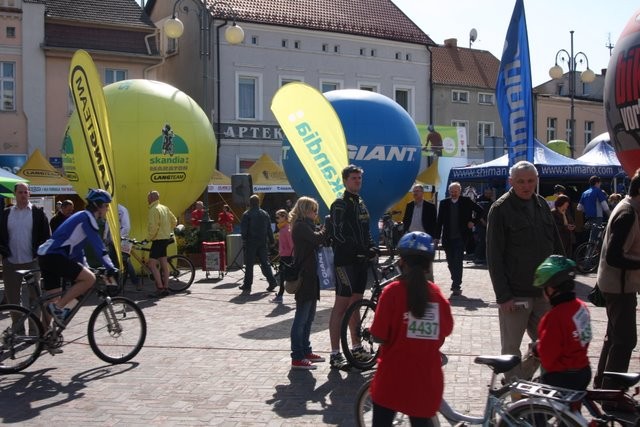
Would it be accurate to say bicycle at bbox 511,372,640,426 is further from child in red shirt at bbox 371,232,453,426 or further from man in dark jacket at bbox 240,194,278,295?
man in dark jacket at bbox 240,194,278,295

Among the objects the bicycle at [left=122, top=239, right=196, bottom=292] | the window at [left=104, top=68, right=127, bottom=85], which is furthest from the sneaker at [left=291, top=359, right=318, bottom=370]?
the window at [left=104, top=68, right=127, bottom=85]

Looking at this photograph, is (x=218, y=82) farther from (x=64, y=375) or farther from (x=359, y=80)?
(x=64, y=375)

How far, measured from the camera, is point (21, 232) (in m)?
9.83

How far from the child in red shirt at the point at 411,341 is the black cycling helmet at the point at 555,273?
770 millimetres

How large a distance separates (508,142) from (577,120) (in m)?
41.5

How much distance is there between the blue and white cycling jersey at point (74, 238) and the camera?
809 cm

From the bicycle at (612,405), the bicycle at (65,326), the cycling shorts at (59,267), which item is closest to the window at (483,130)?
the bicycle at (65,326)

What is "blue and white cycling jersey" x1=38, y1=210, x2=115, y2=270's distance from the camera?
8.09 meters

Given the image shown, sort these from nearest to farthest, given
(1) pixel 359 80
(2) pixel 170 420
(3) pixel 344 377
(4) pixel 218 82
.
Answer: (2) pixel 170 420, (3) pixel 344 377, (4) pixel 218 82, (1) pixel 359 80

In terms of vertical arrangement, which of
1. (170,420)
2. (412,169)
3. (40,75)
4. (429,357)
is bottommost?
(170,420)

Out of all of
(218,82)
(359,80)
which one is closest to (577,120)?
(359,80)

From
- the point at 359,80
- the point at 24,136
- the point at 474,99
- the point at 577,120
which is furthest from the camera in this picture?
the point at 577,120

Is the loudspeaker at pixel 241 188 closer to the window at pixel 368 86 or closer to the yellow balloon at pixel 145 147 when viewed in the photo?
A: the yellow balloon at pixel 145 147

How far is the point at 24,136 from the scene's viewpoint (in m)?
29.8
